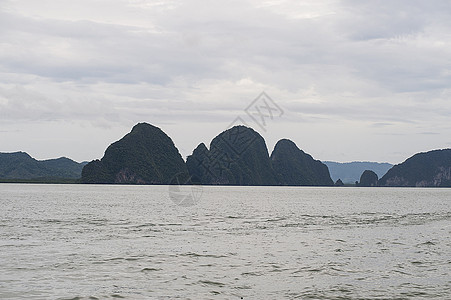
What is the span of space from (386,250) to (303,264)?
9156 millimetres

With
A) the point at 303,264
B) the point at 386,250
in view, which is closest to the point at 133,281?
the point at 303,264

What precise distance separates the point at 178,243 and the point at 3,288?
16.9 m

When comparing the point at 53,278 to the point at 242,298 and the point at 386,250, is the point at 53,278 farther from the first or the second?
the point at 386,250

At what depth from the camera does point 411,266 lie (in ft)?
91.5

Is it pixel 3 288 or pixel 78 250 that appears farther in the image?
pixel 78 250

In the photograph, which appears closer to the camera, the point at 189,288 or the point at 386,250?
the point at 189,288

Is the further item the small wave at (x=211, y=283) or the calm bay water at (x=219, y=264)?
the small wave at (x=211, y=283)

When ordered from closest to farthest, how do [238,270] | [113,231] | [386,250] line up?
[238,270] < [386,250] < [113,231]

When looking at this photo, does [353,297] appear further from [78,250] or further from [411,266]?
[78,250]

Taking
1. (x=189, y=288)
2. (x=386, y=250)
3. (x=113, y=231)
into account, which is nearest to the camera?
(x=189, y=288)

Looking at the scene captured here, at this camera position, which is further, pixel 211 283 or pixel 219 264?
pixel 219 264

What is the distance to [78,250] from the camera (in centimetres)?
3164

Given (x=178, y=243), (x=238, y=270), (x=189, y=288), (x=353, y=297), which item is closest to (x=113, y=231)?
(x=178, y=243)

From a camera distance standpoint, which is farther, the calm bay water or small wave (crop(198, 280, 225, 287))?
small wave (crop(198, 280, 225, 287))
